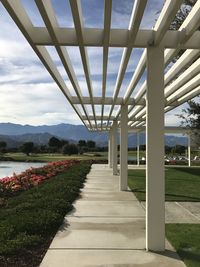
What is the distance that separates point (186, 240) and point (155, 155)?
165cm

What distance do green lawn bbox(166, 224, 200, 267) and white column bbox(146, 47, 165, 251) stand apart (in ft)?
1.28

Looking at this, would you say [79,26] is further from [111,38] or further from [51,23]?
[111,38]

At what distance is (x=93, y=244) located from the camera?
6934 mm

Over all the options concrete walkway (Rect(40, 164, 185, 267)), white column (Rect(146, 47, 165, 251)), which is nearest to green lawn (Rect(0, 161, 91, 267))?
concrete walkway (Rect(40, 164, 185, 267))

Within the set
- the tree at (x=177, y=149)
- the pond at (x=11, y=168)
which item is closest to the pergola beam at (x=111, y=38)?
the pond at (x=11, y=168)

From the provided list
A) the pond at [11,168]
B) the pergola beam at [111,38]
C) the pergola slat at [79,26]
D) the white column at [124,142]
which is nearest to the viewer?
the pergola slat at [79,26]

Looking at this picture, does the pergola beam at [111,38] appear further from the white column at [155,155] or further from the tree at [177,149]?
the tree at [177,149]

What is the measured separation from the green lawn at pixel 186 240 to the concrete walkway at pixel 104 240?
139mm

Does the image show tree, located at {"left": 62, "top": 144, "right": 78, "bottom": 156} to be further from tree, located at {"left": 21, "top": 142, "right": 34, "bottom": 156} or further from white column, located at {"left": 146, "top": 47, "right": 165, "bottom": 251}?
white column, located at {"left": 146, "top": 47, "right": 165, "bottom": 251}

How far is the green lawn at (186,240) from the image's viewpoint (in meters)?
6.16

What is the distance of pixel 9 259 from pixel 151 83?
3371 mm

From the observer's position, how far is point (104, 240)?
283 inches

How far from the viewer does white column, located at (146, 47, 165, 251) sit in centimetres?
660

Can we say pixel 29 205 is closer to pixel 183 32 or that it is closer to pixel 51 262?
pixel 51 262
